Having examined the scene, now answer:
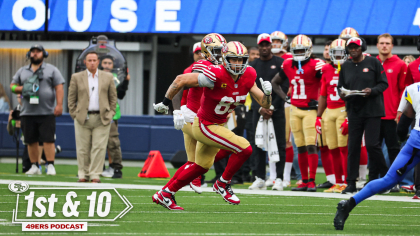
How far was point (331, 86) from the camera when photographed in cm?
966

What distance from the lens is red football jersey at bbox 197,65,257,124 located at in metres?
6.87

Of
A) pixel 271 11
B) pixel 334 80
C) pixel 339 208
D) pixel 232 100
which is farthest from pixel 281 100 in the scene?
pixel 271 11

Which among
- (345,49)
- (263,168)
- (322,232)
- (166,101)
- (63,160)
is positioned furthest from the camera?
(63,160)

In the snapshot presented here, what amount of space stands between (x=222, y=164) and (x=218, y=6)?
8.00 meters

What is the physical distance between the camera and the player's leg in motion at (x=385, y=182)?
18.2 ft

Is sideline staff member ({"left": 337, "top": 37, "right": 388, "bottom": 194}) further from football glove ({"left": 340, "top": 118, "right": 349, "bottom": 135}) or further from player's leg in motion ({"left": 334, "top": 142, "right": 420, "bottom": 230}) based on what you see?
player's leg in motion ({"left": 334, "top": 142, "right": 420, "bottom": 230})

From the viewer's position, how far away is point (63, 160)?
16.3 meters

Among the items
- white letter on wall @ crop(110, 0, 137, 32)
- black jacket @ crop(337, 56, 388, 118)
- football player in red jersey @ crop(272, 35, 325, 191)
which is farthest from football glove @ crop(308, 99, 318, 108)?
white letter on wall @ crop(110, 0, 137, 32)

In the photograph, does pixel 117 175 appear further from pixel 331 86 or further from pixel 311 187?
pixel 331 86

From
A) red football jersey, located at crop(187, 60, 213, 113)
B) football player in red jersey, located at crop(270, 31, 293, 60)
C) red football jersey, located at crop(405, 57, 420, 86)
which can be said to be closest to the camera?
red football jersey, located at crop(187, 60, 213, 113)

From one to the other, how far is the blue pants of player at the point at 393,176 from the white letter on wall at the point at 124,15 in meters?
12.5

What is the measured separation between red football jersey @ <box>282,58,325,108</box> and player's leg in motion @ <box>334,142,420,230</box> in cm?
409

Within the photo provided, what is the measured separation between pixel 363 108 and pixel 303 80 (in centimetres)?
121

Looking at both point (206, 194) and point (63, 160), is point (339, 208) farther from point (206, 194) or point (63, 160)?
point (63, 160)
